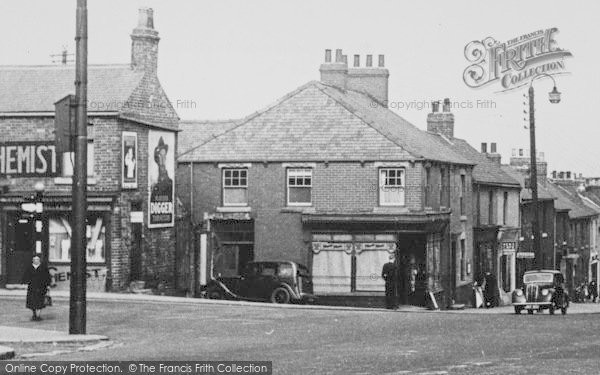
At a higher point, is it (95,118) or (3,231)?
(95,118)

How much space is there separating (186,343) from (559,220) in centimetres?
4731

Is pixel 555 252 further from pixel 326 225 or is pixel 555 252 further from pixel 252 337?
pixel 252 337

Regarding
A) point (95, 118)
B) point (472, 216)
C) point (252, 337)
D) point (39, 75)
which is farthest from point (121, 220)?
point (472, 216)

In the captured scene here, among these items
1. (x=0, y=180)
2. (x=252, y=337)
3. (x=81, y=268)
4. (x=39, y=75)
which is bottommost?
(x=252, y=337)

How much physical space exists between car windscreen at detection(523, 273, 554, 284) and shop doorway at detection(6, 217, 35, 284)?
1558cm

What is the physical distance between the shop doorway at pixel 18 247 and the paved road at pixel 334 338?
265 inches

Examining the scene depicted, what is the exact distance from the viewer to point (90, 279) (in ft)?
111

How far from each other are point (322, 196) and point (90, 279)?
9753 mm

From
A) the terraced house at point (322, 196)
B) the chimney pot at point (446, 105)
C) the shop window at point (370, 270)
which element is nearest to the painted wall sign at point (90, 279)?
the terraced house at point (322, 196)

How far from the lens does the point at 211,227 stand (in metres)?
40.3

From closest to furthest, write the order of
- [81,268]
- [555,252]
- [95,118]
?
[81,268] < [95,118] < [555,252]

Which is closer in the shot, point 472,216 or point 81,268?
point 81,268

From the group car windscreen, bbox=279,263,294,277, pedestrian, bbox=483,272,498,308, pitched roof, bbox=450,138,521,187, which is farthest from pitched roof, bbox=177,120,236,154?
pedestrian, bbox=483,272,498,308

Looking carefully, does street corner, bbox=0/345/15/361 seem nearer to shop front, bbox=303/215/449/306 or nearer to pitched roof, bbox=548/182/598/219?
shop front, bbox=303/215/449/306
